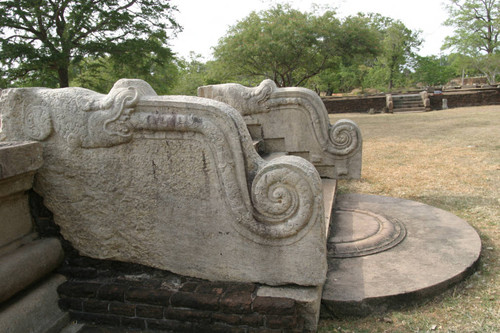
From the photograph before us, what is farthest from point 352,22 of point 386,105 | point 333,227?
point 333,227

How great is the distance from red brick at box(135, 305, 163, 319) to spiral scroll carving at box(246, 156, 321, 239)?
723mm

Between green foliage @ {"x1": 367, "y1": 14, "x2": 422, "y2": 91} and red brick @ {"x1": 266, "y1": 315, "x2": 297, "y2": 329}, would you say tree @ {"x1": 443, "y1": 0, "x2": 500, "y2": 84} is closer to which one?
green foliage @ {"x1": 367, "y1": 14, "x2": 422, "y2": 91}

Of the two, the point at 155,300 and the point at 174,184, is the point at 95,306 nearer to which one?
the point at 155,300

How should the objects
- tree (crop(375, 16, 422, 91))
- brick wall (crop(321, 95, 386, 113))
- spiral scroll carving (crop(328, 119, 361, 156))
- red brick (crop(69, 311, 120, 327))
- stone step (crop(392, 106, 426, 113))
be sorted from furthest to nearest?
tree (crop(375, 16, 422, 91)) < brick wall (crop(321, 95, 386, 113)) < stone step (crop(392, 106, 426, 113)) < spiral scroll carving (crop(328, 119, 361, 156)) < red brick (crop(69, 311, 120, 327))

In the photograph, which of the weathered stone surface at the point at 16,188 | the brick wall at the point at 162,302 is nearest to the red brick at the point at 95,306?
the brick wall at the point at 162,302

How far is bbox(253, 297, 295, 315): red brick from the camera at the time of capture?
1.89m

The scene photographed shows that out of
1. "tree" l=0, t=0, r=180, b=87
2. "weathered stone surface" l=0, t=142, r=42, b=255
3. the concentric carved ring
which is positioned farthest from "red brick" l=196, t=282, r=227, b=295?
"tree" l=0, t=0, r=180, b=87

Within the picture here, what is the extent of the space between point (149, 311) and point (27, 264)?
731 millimetres

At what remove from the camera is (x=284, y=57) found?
16.9 metres

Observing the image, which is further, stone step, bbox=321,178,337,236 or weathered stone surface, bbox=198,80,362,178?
weathered stone surface, bbox=198,80,362,178

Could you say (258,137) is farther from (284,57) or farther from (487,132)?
(284,57)

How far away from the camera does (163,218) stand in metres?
2.15

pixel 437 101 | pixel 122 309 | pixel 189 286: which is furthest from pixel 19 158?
pixel 437 101

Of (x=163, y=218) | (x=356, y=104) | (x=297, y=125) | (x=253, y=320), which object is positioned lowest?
(x=253, y=320)
